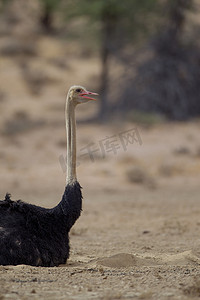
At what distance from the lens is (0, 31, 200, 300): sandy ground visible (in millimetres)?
5141

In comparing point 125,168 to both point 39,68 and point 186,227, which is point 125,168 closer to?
point 186,227

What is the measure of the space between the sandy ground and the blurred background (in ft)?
0.16

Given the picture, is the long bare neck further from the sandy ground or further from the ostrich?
the sandy ground

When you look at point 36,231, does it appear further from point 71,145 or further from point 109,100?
point 109,100

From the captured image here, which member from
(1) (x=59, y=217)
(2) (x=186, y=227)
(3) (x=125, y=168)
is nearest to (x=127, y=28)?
(3) (x=125, y=168)

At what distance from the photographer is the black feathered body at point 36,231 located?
19.0ft

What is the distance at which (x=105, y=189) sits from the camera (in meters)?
13.7

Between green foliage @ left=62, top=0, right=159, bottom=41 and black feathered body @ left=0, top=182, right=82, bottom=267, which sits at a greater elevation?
green foliage @ left=62, top=0, right=159, bottom=41

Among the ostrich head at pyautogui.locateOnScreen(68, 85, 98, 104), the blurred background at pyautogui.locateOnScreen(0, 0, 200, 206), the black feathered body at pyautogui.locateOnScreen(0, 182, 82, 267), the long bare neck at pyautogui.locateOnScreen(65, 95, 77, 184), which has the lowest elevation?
the black feathered body at pyautogui.locateOnScreen(0, 182, 82, 267)

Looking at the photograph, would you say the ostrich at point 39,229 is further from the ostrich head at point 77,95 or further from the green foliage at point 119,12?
the green foliage at point 119,12

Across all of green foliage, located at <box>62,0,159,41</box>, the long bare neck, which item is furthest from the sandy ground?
green foliage, located at <box>62,0,159,41</box>

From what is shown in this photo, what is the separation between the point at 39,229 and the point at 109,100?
1706cm

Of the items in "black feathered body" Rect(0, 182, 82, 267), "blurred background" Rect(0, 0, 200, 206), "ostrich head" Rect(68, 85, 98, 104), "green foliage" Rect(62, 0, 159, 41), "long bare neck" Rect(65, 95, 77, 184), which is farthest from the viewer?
"green foliage" Rect(62, 0, 159, 41)

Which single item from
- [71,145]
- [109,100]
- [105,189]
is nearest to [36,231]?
[71,145]
